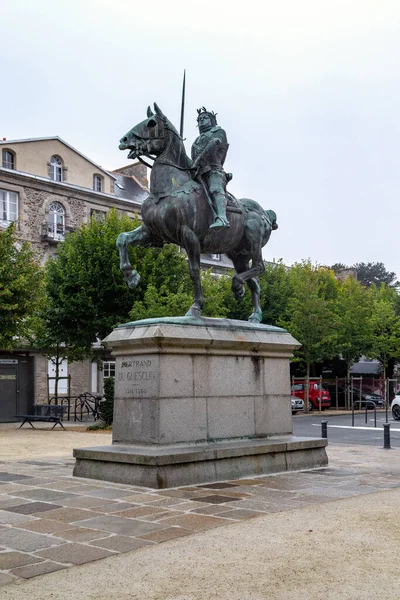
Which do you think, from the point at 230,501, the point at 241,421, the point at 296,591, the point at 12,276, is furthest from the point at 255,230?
the point at 12,276

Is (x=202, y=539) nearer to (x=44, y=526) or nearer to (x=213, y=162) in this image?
(x=44, y=526)

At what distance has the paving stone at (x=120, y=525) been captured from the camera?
6.20 m

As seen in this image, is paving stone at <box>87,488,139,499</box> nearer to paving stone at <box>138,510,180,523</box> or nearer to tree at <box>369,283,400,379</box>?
paving stone at <box>138,510,180,523</box>

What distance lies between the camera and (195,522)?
6547 mm

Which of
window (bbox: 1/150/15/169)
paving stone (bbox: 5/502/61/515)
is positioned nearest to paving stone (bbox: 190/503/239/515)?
paving stone (bbox: 5/502/61/515)

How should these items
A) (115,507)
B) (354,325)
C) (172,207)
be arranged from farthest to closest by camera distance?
1. (354,325)
2. (172,207)
3. (115,507)

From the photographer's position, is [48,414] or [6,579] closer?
[6,579]

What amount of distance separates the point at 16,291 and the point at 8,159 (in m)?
15.8

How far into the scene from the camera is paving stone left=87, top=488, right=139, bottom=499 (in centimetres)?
805

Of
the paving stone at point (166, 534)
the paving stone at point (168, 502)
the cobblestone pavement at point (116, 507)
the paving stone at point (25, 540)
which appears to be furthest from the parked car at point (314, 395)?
the paving stone at point (25, 540)

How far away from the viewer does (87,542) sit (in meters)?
5.79

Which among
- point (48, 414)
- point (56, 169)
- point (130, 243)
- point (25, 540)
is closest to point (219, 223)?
point (130, 243)

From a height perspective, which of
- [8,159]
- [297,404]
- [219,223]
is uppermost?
[8,159]

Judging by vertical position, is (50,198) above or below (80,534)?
above
